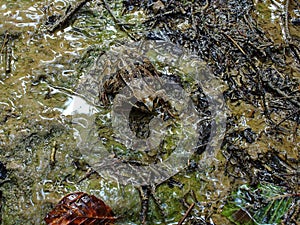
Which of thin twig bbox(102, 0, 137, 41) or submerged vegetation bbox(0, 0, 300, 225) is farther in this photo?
thin twig bbox(102, 0, 137, 41)

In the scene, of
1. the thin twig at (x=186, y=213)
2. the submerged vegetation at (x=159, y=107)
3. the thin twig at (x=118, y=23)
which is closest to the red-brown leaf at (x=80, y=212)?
the submerged vegetation at (x=159, y=107)

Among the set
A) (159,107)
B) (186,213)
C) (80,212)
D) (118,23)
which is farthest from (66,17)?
(186,213)

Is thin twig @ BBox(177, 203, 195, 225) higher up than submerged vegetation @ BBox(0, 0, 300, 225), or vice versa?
submerged vegetation @ BBox(0, 0, 300, 225)

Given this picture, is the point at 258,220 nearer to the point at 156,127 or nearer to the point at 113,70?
the point at 156,127

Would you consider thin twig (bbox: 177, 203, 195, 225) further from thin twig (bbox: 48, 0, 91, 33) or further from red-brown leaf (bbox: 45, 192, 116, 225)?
thin twig (bbox: 48, 0, 91, 33)

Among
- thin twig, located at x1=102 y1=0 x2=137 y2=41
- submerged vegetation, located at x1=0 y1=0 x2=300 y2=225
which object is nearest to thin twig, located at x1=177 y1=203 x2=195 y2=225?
submerged vegetation, located at x1=0 y1=0 x2=300 y2=225

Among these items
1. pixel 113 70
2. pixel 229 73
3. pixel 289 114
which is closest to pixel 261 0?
pixel 229 73

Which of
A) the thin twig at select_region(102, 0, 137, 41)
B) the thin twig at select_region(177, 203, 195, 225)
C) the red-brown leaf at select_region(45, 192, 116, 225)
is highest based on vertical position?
the thin twig at select_region(102, 0, 137, 41)

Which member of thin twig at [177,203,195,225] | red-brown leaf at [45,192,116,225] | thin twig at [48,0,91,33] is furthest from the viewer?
thin twig at [48,0,91,33]
